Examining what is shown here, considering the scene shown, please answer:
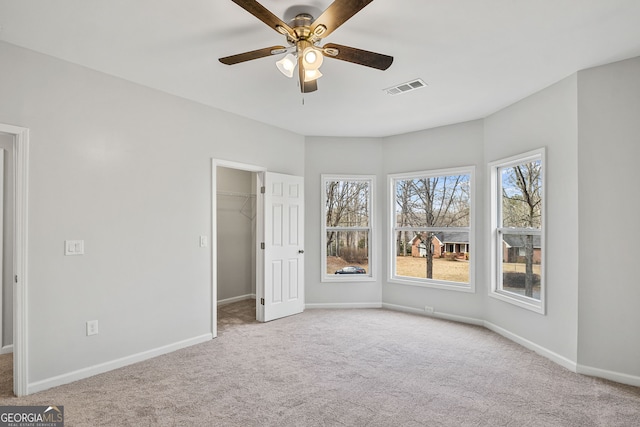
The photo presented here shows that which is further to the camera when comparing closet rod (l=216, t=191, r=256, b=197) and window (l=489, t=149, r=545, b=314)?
closet rod (l=216, t=191, r=256, b=197)

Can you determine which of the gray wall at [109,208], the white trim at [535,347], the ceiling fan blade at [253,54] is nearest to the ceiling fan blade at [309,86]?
the ceiling fan blade at [253,54]

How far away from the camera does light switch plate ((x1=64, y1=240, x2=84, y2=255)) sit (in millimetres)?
2955

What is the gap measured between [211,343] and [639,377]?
3969 millimetres

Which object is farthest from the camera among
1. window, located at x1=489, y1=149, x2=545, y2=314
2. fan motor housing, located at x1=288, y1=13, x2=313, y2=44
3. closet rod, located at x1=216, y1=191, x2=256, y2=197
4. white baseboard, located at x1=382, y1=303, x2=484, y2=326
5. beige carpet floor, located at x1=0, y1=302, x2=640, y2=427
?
closet rod, located at x1=216, y1=191, x2=256, y2=197

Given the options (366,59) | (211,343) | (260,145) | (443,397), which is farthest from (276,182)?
(443,397)

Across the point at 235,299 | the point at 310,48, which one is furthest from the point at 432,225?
the point at 310,48

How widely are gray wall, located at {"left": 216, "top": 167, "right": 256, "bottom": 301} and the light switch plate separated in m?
2.74

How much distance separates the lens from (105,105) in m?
3.22

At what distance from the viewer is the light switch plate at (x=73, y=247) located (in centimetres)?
296

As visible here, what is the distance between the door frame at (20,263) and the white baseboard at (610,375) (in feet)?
15.2

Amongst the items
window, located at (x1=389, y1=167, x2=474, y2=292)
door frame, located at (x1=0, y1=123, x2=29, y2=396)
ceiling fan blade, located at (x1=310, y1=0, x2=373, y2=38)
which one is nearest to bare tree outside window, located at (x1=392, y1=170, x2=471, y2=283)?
window, located at (x1=389, y1=167, x2=474, y2=292)

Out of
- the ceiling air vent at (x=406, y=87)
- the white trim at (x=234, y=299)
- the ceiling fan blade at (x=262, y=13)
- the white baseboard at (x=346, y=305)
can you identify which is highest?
the ceiling air vent at (x=406, y=87)

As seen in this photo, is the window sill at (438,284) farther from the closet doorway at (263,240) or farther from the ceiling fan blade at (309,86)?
the ceiling fan blade at (309,86)

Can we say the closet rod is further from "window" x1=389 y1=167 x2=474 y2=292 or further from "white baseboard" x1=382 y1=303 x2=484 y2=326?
"white baseboard" x1=382 y1=303 x2=484 y2=326
